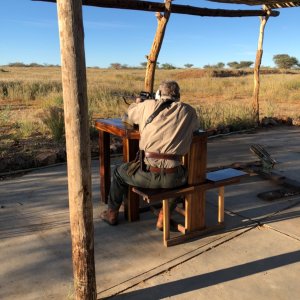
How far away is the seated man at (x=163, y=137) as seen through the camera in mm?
3676

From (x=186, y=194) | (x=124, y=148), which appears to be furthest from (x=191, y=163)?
(x=124, y=148)

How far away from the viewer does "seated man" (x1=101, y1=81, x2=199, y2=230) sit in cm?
368

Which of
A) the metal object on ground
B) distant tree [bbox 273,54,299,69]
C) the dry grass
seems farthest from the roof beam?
distant tree [bbox 273,54,299,69]

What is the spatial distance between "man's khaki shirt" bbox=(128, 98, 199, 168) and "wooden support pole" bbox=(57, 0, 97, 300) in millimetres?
1086

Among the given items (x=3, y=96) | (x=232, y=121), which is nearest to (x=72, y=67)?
(x=232, y=121)

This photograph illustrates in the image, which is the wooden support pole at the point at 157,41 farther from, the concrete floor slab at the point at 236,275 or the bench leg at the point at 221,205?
the concrete floor slab at the point at 236,275

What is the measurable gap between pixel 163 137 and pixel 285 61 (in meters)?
73.0

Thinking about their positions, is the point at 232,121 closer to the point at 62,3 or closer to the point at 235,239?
the point at 235,239

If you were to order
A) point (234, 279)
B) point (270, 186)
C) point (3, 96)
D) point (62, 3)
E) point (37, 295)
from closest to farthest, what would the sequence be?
point (62, 3)
point (37, 295)
point (234, 279)
point (270, 186)
point (3, 96)

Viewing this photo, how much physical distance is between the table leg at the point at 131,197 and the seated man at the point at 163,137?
1.40 ft

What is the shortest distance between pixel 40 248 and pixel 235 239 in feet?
6.18

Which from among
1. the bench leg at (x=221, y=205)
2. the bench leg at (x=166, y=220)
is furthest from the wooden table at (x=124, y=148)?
the bench leg at (x=221, y=205)

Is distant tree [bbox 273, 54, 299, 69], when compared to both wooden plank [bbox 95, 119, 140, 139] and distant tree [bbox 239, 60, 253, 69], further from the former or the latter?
wooden plank [bbox 95, 119, 140, 139]

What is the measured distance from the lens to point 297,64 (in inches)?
2798
